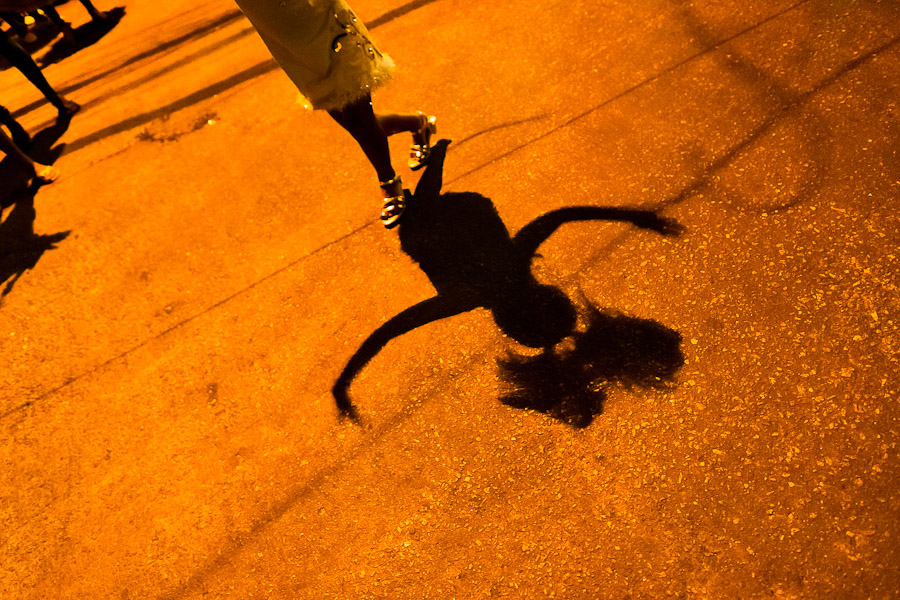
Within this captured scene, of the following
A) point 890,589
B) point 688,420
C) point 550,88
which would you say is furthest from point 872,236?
point 550,88

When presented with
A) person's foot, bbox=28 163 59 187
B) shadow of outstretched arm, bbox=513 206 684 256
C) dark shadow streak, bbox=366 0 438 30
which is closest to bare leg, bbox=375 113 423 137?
shadow of outstretched arm, bbox=513 206 684 256

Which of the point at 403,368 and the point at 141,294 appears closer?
the point at 403,368

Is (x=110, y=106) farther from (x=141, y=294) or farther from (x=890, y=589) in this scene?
(x=890, y=589)

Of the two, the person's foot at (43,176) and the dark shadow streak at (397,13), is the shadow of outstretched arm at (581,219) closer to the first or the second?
the dark shadow streak at (397,13)

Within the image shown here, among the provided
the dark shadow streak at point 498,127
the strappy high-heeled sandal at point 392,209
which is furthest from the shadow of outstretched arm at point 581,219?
the dark shadow streak at point 498,127

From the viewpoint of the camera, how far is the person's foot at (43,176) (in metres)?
4.12

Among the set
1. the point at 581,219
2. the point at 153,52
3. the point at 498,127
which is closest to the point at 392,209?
the point at 498,127

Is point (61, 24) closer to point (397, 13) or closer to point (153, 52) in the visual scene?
point (153, 52)

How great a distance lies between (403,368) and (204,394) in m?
1.02

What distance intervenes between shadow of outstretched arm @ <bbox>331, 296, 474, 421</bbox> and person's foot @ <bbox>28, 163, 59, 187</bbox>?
129 inches

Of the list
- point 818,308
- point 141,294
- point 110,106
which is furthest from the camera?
point 110,106

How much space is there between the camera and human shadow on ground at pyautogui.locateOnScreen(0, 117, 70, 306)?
3.51 meters

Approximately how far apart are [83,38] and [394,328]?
5.84 meters

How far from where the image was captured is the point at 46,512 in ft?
7.89
